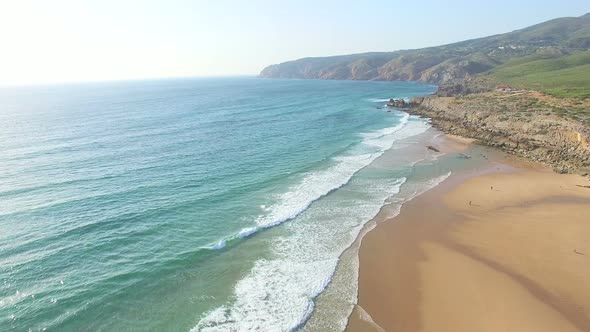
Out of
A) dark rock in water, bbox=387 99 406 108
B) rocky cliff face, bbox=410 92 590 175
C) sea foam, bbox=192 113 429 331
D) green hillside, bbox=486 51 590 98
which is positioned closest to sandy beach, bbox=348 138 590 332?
sea foam, bbox=192 113 429 331

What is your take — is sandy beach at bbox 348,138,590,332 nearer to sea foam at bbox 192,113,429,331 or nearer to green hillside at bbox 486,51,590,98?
sea foam at bbox 192,113,429,331

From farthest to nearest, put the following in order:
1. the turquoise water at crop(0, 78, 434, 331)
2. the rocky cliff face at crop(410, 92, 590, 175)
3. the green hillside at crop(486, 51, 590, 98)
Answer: the green hillside at crop(486, 51, 590, 98), the rocky cliff face at crop(410, 92, 590, 175), the turquoise water at crop(0, 78, 434, 331)

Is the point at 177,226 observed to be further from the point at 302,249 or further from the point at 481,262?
the point at 481,262

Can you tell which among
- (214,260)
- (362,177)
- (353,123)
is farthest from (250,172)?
(353,123)

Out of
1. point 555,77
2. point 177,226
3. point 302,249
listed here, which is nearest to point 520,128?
point 302,249

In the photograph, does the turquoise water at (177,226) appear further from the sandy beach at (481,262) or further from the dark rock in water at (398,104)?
the dark rock in water at (398,104)
